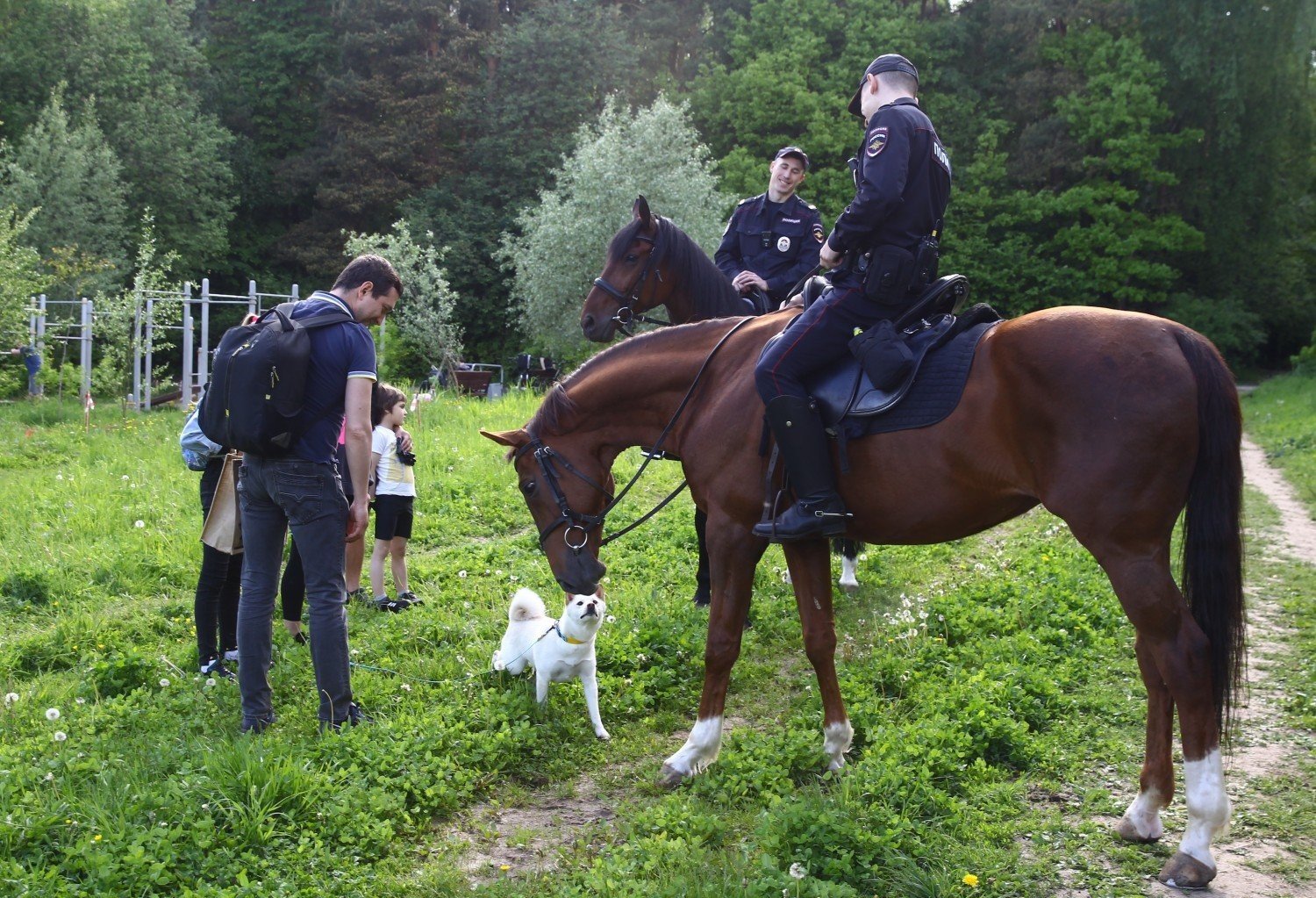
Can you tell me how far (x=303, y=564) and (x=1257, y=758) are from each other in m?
4.69

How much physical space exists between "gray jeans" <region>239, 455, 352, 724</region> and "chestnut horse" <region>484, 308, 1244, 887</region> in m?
1.74

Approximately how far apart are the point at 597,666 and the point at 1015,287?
119ft

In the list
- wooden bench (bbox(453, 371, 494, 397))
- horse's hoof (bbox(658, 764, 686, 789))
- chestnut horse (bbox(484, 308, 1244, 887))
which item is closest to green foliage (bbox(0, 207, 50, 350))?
wooden bench (bbox(453, 371, 494, 397))

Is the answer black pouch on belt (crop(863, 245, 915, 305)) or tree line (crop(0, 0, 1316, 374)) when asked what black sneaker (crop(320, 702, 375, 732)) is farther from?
tree line (crop(0, 0, 1316, 374))

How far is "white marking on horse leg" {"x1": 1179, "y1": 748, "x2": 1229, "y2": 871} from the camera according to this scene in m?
3.94

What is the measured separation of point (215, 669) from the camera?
6.35 metres

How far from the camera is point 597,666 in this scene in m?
6.24

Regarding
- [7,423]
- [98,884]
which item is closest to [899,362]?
[98,884]

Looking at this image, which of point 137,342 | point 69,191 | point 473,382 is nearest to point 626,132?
point 473,382

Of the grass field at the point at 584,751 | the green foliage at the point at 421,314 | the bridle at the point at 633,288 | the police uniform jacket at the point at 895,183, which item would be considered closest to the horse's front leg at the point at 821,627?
the grass field at the point at 584,751

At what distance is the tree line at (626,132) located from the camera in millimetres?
37000

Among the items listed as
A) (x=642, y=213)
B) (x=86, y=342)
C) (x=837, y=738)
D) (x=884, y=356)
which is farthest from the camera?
(x=86, y=342)

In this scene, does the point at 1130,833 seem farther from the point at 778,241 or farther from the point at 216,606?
the point at 216,606

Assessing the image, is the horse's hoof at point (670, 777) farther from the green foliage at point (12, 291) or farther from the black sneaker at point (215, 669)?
the green foliage at point (12, 291)
